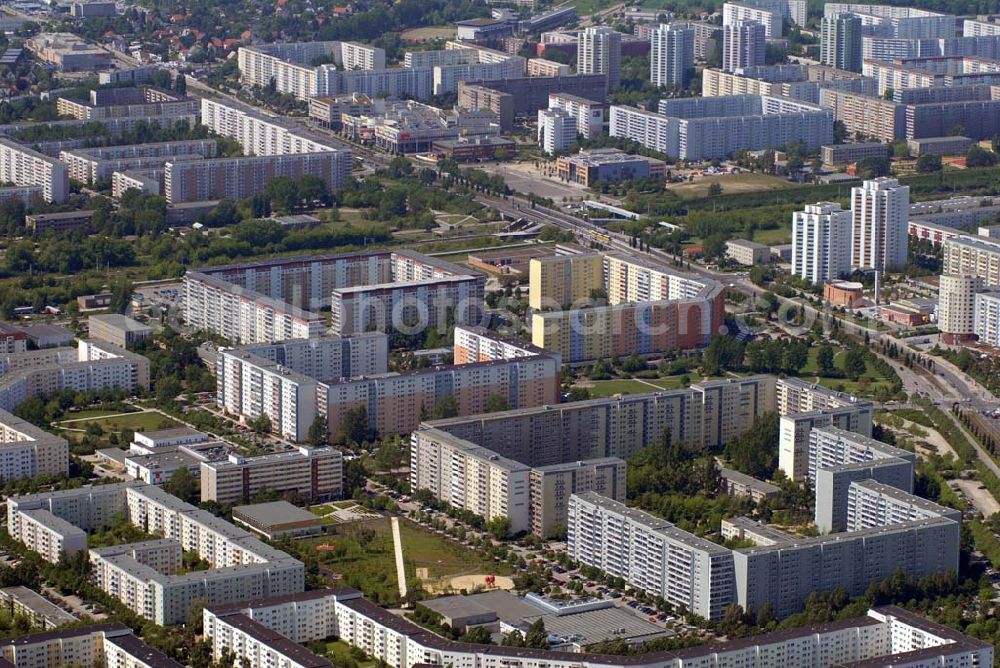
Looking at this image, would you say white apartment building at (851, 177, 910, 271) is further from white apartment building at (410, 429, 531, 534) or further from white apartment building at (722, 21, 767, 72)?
white apartment building at (722, 21, 767, 72)

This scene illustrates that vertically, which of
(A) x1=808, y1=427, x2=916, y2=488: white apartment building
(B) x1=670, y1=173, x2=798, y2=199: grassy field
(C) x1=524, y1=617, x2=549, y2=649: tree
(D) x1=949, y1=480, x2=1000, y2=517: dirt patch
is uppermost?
(A) x1=808, y1=427, x2=916, y2=488: white apartment building

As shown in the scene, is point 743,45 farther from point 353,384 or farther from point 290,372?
point 353,384

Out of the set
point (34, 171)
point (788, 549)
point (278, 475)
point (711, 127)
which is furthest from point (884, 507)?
point (711, 127)

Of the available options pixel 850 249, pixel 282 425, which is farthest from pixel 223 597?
pixel 850 249

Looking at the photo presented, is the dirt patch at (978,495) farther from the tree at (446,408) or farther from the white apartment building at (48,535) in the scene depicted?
the white apartment building at (48,535)

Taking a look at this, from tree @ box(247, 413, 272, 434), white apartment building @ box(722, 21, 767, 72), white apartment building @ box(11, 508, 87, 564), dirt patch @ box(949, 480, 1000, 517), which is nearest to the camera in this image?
white apartment building @ box(11, 508, 87, 564)

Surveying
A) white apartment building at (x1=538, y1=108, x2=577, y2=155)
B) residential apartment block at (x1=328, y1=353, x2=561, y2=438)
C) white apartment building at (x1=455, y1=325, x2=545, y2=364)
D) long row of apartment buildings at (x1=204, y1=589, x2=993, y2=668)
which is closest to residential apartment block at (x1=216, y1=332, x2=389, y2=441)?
residential apartment block at (x1=328, y1=353, x2=561, y2=438)
